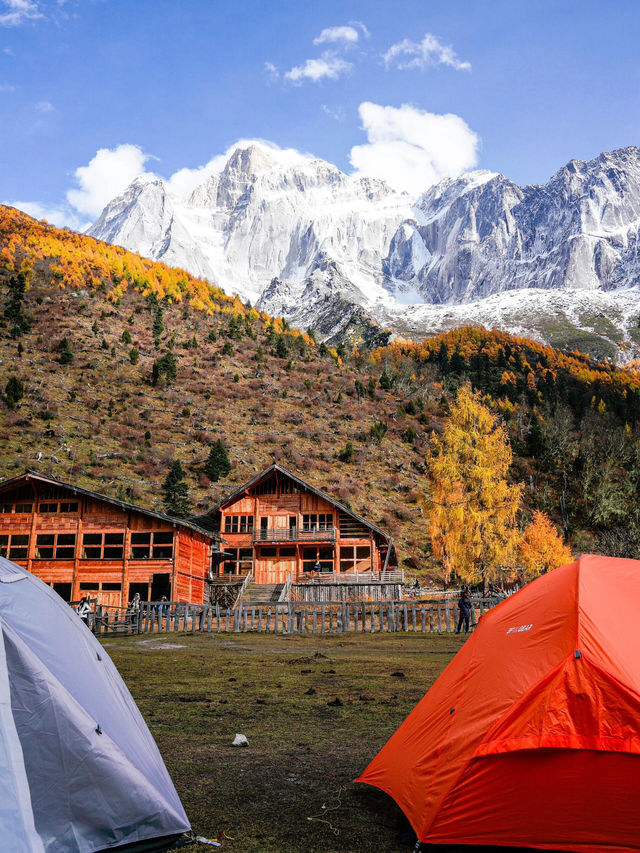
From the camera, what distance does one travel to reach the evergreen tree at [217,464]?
6269 centimetres

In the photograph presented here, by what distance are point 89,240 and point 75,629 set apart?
146 m

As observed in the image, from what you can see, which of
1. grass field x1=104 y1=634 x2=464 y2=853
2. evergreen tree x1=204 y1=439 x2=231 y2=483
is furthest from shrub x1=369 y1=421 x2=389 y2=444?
grass field x1=104 y1=634 x2=464 y2=853

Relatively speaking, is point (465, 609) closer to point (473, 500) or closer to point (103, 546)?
point (473, 500)

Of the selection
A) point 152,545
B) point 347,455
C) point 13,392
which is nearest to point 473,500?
point 152,545

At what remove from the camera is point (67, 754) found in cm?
441

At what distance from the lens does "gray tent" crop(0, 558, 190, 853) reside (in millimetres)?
4234

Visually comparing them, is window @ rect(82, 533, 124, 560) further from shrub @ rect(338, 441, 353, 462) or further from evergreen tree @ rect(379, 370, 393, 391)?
evergreen tree @ rect(379, 370, 393, 391)

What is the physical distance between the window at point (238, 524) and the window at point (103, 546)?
34.4ft

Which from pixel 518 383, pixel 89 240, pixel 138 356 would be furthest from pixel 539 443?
pixel 89 240

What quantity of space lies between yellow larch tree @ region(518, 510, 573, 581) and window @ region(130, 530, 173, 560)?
20.2m

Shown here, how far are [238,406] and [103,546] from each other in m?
48.9

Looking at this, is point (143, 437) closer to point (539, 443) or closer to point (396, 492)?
point (396, 492)

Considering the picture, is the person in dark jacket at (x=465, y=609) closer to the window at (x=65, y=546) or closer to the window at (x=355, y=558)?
the window at (x=65, y=546)

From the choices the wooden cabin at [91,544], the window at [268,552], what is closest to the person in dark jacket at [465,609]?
the wooden cabin at [91,544]
